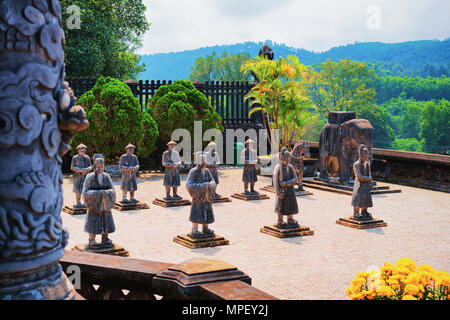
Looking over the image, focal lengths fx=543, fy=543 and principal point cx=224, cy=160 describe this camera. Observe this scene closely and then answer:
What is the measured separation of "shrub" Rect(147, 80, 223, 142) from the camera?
2047 centimetres

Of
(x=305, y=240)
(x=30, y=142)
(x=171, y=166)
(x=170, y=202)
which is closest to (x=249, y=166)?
(x=171, y=166)

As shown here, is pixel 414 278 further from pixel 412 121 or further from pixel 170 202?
pixel 412 121

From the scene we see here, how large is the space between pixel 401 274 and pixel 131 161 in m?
9.97

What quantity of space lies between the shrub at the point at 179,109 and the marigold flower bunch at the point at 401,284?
1586cm

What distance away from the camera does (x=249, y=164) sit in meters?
15.5

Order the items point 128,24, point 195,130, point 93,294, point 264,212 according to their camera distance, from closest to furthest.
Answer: point 93,294 → point 264,212 → point 195,130 → point 128,24

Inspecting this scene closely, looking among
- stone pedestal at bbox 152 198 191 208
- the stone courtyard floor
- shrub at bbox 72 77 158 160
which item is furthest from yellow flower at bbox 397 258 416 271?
shrub at bbox 72 77 158 160

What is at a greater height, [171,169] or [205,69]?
[205,69]

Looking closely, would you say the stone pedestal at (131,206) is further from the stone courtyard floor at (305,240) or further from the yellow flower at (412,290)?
the yellow flower at (412,290)

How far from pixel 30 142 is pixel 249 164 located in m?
12.8

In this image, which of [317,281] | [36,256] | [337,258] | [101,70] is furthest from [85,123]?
[101,70]

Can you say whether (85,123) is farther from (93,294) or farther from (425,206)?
(425,206)

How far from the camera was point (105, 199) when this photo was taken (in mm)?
9109

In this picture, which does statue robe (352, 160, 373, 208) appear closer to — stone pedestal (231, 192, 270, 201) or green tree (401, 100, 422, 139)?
stone pedestal (231, 192, 270, 201)
